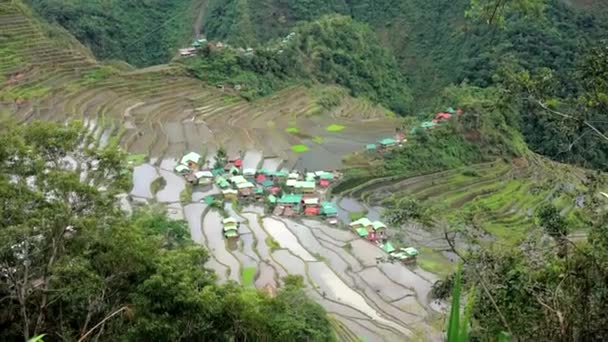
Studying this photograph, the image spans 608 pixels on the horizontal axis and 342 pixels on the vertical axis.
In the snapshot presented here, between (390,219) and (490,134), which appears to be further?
(490,134)

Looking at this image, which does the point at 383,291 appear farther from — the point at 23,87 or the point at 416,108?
the point at 416,108

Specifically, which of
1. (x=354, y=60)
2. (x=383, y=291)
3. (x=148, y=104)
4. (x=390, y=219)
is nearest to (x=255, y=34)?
(x=354, y=60)

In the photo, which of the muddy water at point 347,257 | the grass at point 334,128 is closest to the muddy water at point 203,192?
the muddy water at point 347,257

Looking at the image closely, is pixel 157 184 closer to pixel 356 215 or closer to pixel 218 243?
pixel 218 243

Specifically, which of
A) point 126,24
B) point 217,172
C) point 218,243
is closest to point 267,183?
point 217,172

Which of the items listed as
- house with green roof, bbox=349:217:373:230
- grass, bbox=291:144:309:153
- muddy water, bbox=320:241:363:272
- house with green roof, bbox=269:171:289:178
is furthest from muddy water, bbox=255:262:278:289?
grass, bbox=291:144:309:153

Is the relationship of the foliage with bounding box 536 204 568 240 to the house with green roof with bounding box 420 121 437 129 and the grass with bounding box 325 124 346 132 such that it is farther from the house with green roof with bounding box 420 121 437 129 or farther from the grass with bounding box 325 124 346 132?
the grass with bounding box 325 124 346 132

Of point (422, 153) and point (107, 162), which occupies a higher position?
point (107, 162)
